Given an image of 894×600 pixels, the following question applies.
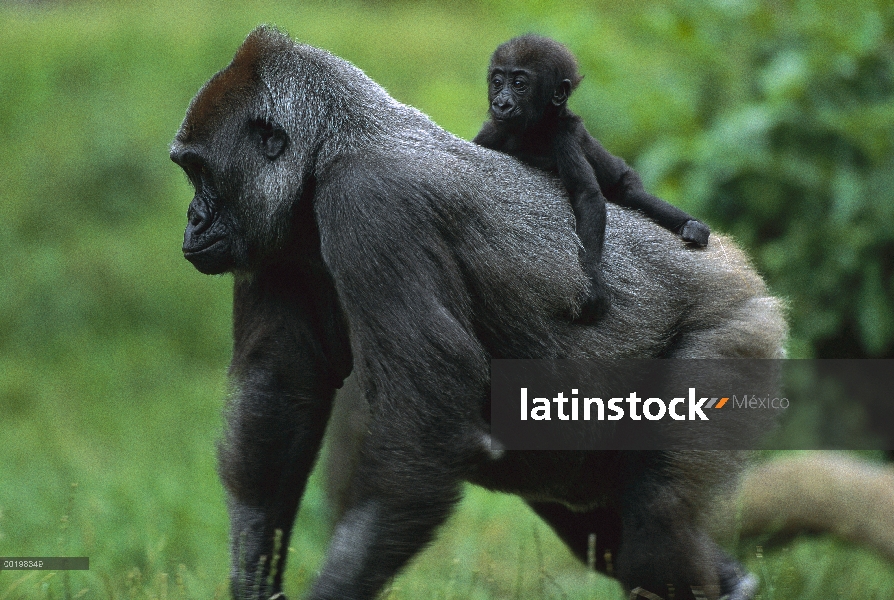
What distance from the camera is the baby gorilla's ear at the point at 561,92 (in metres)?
3.75

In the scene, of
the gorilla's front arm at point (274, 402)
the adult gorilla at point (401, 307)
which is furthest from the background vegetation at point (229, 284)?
the adult gorilla at point (401, 307)

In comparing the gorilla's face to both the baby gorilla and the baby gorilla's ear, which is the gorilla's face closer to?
the baby gorilla

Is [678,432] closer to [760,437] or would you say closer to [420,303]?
[760,437]

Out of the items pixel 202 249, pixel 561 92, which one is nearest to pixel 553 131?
pixel 561 92

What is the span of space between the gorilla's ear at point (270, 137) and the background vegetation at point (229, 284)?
3.93 feet

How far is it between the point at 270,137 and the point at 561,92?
1.02 meters

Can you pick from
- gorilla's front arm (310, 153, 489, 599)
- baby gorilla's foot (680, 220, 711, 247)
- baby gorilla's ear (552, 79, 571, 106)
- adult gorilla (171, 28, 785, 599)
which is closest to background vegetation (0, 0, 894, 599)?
adult gorilla (171, 28, 785, 599)

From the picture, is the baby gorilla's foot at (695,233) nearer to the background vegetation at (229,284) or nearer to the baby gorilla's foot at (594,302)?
the baby gorilla's foot at (594,302)

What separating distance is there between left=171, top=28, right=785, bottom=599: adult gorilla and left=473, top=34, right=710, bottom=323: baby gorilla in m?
0.07

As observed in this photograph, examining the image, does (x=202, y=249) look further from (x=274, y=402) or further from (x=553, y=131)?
(x=553, y=131)

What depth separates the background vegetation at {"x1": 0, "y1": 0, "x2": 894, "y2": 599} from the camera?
5431mm

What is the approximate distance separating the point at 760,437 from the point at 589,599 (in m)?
1.20

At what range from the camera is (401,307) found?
10.6ft

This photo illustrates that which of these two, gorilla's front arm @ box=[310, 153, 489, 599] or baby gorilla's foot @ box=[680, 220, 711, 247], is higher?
baby gorilla's foot @ box=[680, 220, 711, 247]
